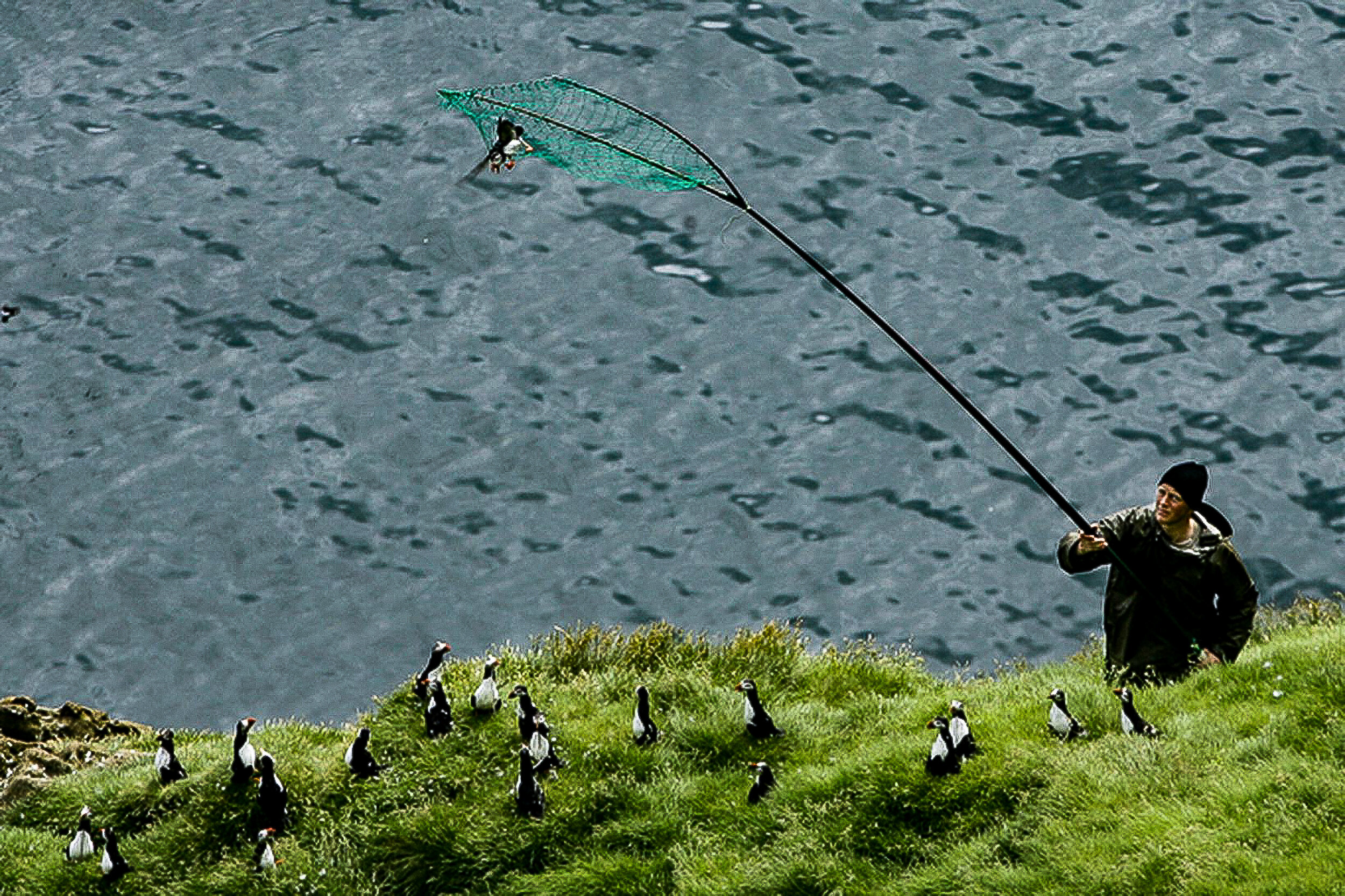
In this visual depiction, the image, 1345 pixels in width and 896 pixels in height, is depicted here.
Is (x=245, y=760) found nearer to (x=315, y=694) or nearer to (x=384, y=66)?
(x=315, y=694)

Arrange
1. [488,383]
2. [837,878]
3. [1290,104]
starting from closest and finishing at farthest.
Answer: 1. [837,878]
2. [488,383]
3. [1290,104]

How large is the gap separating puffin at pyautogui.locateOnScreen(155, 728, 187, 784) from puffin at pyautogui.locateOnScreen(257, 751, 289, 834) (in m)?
0.98

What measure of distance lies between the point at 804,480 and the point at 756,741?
940 cm

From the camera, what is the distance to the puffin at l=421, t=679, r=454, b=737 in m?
13.9

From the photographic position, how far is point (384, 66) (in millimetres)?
29484

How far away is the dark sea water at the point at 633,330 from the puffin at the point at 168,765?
Answer: 16.3ft

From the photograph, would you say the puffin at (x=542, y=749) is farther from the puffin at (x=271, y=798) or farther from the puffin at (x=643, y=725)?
the puffin at (x=271, y=798)

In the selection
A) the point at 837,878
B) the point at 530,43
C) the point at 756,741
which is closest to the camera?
the point at 837,878

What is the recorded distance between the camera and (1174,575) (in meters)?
12.3

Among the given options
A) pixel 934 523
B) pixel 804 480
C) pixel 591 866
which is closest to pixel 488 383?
pixel 804 480

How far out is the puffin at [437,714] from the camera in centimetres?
1392

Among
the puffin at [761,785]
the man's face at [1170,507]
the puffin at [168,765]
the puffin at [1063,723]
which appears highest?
the man's face at [1170,507]

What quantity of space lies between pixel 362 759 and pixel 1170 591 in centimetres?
617

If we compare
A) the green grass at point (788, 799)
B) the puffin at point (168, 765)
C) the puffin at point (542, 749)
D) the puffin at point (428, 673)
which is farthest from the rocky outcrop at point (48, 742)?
the puffin at point (542, 749)
